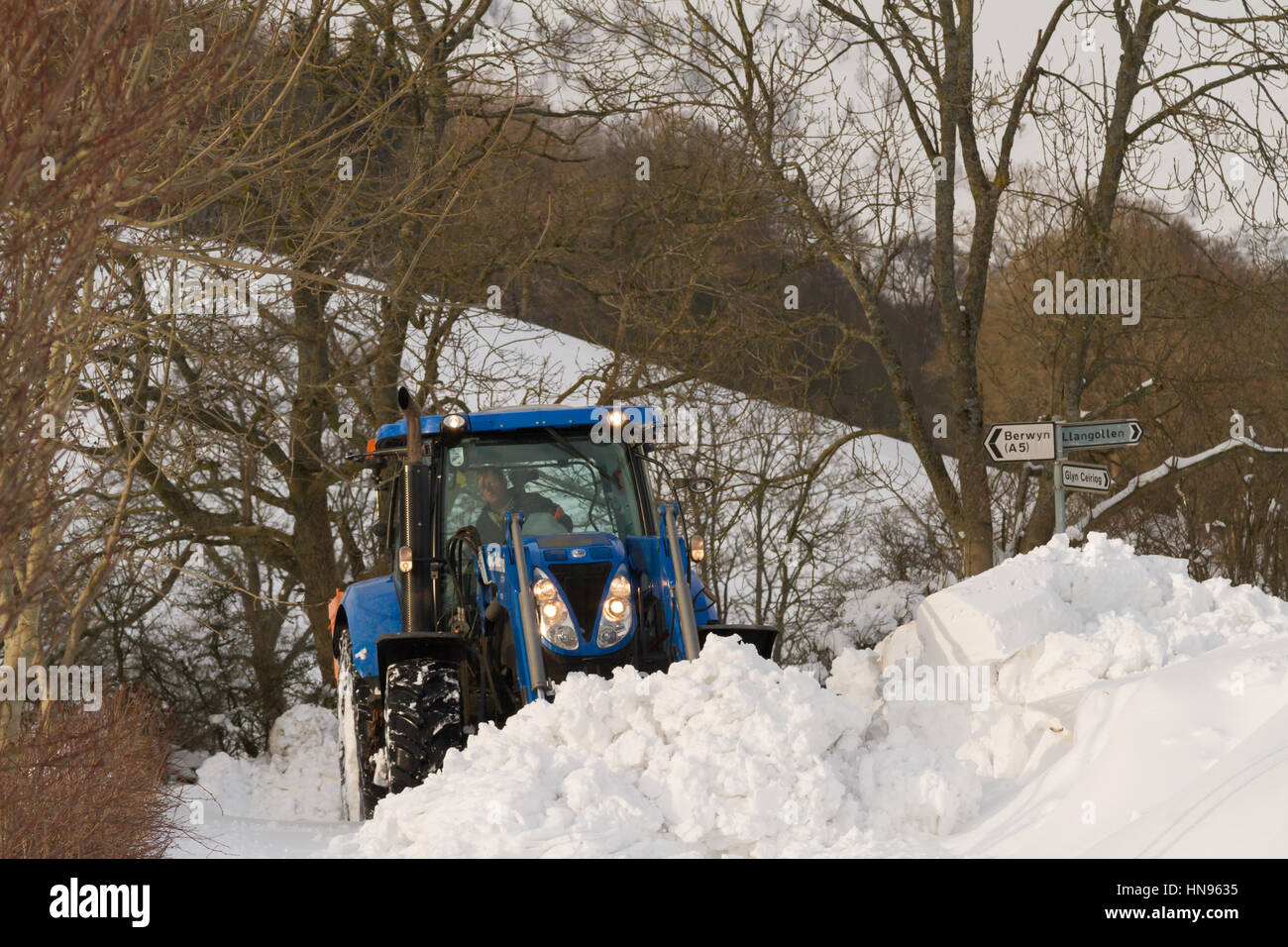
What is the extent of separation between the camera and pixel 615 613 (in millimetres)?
5930

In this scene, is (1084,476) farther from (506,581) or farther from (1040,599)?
(506,581)

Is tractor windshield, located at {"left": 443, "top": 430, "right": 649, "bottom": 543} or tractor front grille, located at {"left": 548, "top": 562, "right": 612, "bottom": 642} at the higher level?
tractor windshield, located at {"left": 443, "top": 430, "right": 649, "bottom": 543}

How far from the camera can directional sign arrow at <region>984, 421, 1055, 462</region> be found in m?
7.75

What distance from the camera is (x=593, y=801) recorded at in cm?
475

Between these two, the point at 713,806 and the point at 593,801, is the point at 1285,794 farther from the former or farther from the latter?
the point at 593,801

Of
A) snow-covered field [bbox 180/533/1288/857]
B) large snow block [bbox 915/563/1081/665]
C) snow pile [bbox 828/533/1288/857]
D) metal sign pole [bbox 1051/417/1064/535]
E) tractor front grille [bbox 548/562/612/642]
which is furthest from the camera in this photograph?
metal sign pole [bbox 1051/417/1064/535]

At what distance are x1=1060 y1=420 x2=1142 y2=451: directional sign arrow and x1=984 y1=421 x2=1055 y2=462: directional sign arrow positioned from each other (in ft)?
Answer: 0.28

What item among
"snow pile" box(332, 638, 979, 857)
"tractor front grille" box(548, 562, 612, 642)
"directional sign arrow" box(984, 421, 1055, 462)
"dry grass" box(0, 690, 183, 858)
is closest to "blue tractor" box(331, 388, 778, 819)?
"tractor front grille" box(548, 562, 612, 642)

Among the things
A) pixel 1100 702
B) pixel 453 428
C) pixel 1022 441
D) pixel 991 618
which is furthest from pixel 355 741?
pixel 1022 441

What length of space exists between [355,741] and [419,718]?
46.0 inches

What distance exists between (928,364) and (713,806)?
11.6 m

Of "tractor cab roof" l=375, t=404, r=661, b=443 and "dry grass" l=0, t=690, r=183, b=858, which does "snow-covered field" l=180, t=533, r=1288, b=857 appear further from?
"tractor cab roof" l=375, t=404, r=661, b=443

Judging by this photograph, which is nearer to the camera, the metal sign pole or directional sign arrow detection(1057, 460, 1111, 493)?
the metal sign pole

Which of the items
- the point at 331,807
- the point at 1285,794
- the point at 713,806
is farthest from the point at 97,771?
the point at 331,807
